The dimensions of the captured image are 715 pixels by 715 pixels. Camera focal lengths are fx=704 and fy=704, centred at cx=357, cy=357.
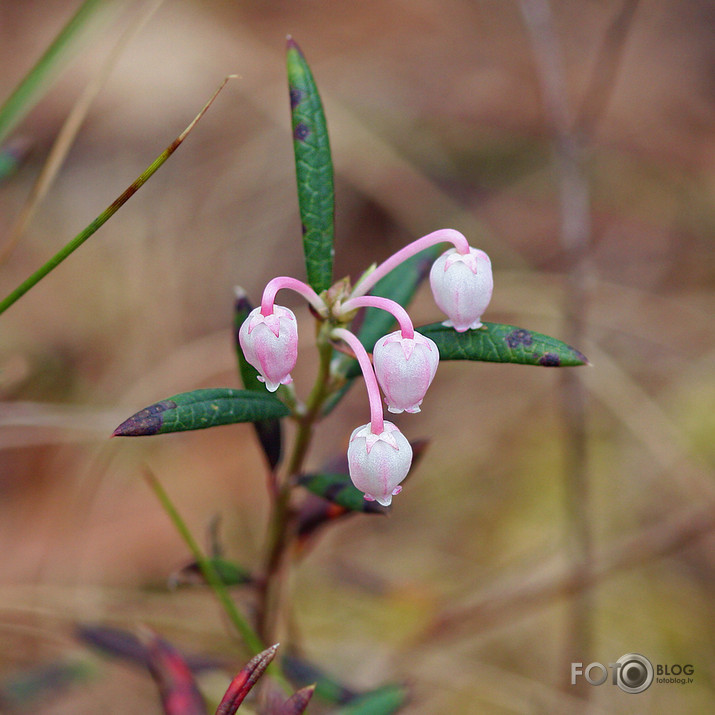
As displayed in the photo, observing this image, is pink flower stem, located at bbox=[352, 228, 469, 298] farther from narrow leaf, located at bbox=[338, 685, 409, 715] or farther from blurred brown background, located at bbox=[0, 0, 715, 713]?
blurred brown background, located at bbox=[0, 0, 715, 713]

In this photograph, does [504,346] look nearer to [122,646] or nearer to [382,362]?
[382,362]

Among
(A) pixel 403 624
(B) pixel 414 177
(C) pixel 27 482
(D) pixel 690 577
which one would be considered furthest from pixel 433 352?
(B) pixel 414 177

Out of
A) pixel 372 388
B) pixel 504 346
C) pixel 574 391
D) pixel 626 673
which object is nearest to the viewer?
pixel 372 388

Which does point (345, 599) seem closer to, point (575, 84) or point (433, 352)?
point (433, 352)

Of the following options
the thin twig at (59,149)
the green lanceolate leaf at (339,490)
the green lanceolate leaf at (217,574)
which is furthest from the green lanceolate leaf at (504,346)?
the thin twig at (59,149)

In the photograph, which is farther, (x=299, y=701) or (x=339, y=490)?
(x=339, y=490)

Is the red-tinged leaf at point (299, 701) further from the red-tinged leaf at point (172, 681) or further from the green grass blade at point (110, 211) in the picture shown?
the green grass blade at point (110, 211)

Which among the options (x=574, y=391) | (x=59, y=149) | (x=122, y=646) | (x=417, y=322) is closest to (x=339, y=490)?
(x=122, y=646)
